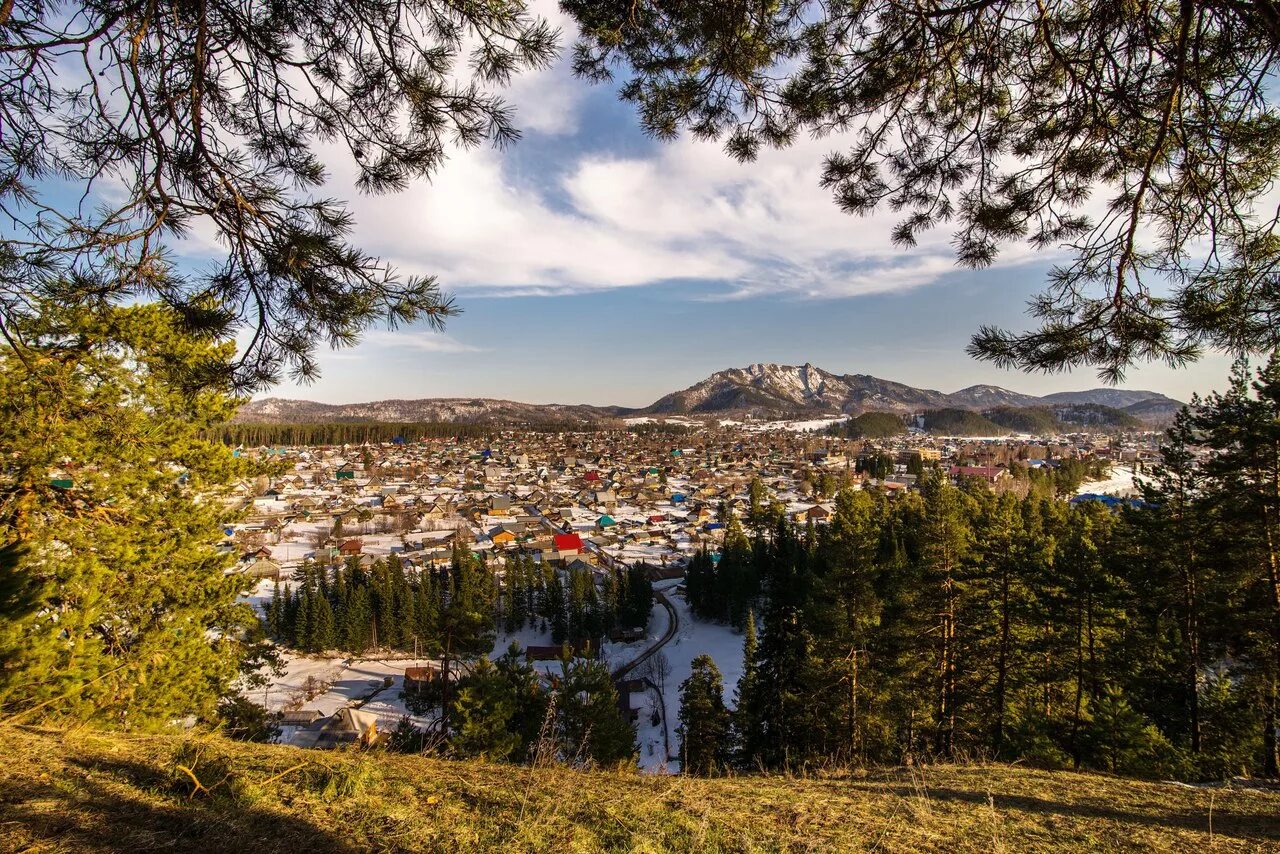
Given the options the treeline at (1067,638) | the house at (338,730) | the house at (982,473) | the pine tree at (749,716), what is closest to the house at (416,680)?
the house at (338,730)

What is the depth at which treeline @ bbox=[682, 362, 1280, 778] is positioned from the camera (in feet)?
24.6

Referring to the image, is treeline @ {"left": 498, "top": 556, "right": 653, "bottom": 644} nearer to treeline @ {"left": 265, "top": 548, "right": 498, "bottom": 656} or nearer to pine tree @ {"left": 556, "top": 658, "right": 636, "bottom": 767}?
treeline @ {"left": 265, "top": 548, "right": 498, "bottom": 656}

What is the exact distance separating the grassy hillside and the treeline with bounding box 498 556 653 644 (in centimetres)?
2318

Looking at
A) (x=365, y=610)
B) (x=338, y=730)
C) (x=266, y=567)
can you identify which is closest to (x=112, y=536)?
(x=338, y=730)

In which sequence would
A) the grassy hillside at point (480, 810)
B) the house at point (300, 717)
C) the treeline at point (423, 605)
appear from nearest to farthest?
1. the grassy hillside at point (480, 810)
2. the house at point (300, 717)
3. the treeline at point (423, 605)

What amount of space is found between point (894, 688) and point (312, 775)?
10.1 meters

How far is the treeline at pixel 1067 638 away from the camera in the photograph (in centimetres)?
750

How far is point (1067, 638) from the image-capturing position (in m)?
9.77

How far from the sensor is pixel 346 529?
159 feet

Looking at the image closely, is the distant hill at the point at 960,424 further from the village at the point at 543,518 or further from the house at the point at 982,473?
the house at the point at 982,473

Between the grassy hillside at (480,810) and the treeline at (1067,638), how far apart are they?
16.5ft

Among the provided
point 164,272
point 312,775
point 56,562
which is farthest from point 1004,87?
point 56,562

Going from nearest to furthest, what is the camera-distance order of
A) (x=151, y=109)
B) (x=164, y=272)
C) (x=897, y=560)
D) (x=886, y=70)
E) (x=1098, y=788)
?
(x=151, y=109)
(x=164, y=272)
(x=886, y=70)
(x=1098, y=788)
(x=897, y=560)

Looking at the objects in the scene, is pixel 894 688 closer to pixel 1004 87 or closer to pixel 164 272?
pixel 1004 87
